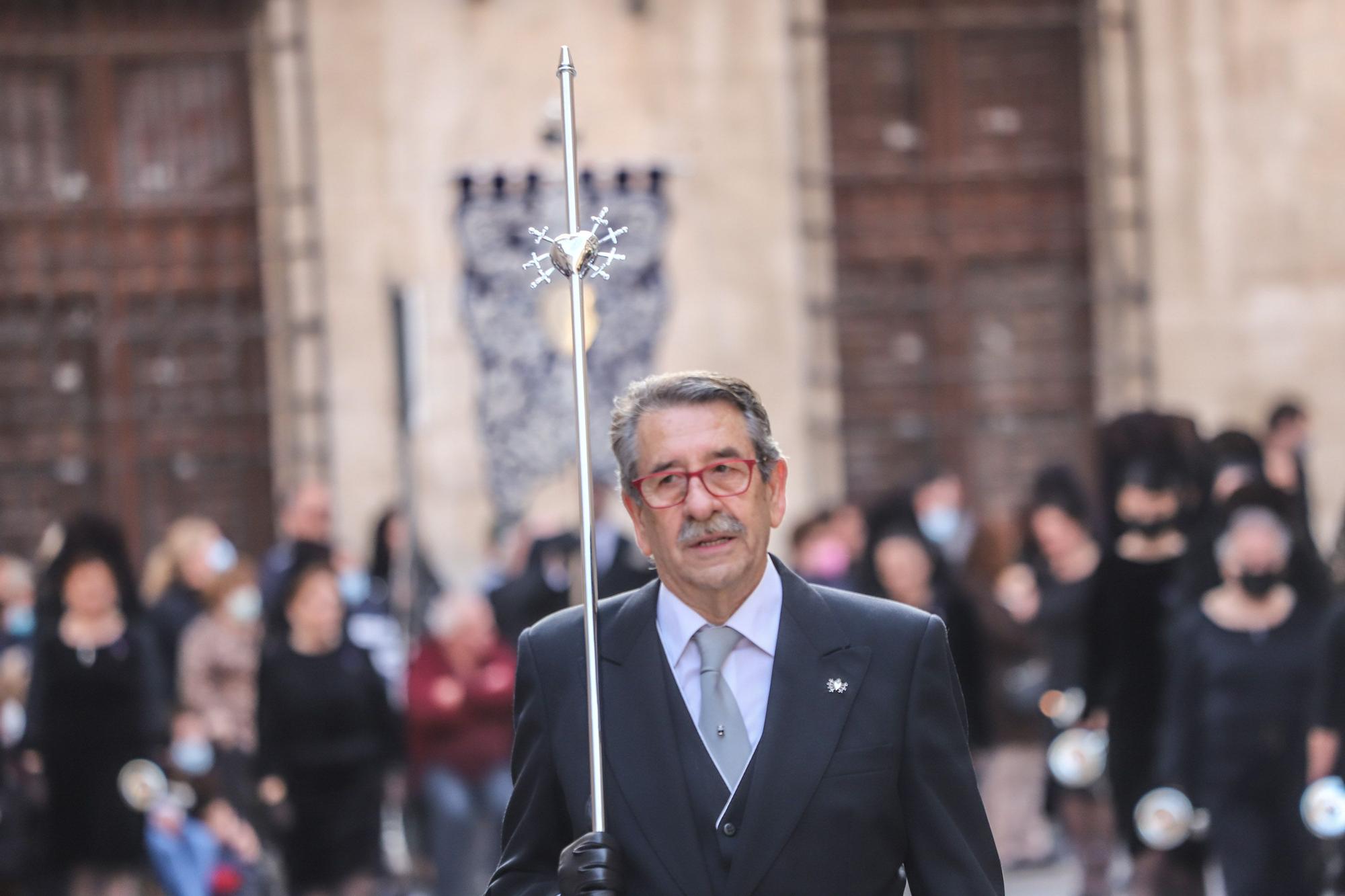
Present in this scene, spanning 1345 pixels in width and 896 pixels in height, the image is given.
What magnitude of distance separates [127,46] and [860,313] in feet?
18.0

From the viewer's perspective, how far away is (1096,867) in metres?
9.97

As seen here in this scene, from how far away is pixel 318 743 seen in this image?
400 inches

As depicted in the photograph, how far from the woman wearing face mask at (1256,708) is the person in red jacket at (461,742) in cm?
369

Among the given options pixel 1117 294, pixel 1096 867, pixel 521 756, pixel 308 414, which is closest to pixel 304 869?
pixel 1096 867

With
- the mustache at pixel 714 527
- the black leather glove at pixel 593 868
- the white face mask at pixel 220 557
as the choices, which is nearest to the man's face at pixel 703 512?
the mustache at pixel 714 527

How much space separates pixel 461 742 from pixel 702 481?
291 inches

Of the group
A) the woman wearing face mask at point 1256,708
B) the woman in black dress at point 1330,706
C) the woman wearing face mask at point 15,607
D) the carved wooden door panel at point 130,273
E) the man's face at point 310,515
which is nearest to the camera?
the woman in black dress at point 1330,706

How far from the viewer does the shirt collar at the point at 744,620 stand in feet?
12.3

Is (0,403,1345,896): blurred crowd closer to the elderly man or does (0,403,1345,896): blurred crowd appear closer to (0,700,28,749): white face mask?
(0,700,28,749): white face mask

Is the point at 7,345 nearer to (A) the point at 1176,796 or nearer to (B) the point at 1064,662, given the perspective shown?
(B) the point at 1064,662

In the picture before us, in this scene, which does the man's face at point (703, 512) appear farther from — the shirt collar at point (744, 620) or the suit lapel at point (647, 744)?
the suit lapel at point (647, 744)

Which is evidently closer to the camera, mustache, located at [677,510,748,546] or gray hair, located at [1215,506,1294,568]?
mustache, located at [677,510,748,546]

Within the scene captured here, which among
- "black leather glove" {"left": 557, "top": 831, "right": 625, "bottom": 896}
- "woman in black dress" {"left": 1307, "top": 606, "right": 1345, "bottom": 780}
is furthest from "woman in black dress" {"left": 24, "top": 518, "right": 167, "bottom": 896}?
"black leather glove" {"left": 557, "top": 831, "right": 625, "bottom": 896}

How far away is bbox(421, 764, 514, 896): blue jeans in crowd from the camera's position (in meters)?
10.8
